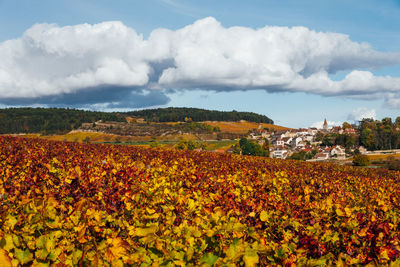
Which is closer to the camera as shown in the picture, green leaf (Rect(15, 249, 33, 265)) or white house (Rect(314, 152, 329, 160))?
green leaf (Rect(15, 249, 33, 265))

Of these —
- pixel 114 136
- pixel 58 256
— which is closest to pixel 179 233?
pixel 58 256

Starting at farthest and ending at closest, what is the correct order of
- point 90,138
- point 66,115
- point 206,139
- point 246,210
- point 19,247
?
point 66,115 → point 206,139 → point 90,138 → point 246,210 → point 19,247

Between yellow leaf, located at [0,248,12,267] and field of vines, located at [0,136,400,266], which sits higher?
yellow leaf, located at [0,248,12,267]

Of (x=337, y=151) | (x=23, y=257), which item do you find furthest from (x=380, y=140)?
(x=23, y=257)

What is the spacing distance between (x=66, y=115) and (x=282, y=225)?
20323 centimetres

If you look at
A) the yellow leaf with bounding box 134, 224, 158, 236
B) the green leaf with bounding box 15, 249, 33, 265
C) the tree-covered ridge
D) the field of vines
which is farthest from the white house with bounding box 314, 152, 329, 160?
the tree-covered ridge

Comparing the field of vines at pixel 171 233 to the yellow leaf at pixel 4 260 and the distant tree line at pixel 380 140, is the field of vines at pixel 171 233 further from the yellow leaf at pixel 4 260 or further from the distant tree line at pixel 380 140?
the distant tree line at pixel 380 140

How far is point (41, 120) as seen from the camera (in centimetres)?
17275

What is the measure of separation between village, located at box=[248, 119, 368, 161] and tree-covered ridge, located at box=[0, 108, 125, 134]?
3644 inches

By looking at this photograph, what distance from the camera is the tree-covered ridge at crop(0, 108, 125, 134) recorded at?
158375 millimetres

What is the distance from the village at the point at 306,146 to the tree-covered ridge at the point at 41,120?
9256 cm

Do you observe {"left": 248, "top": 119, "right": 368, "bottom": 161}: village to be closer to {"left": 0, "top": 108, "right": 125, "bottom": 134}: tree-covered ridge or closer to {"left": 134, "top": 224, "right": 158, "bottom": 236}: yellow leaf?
{"left": 0, "top": 108, "right": 125, "bottom": 134}: tree-covered ridge

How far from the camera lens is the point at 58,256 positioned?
88.5 inches

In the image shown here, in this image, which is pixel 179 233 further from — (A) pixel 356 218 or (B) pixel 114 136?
(B) pixel 114 136
